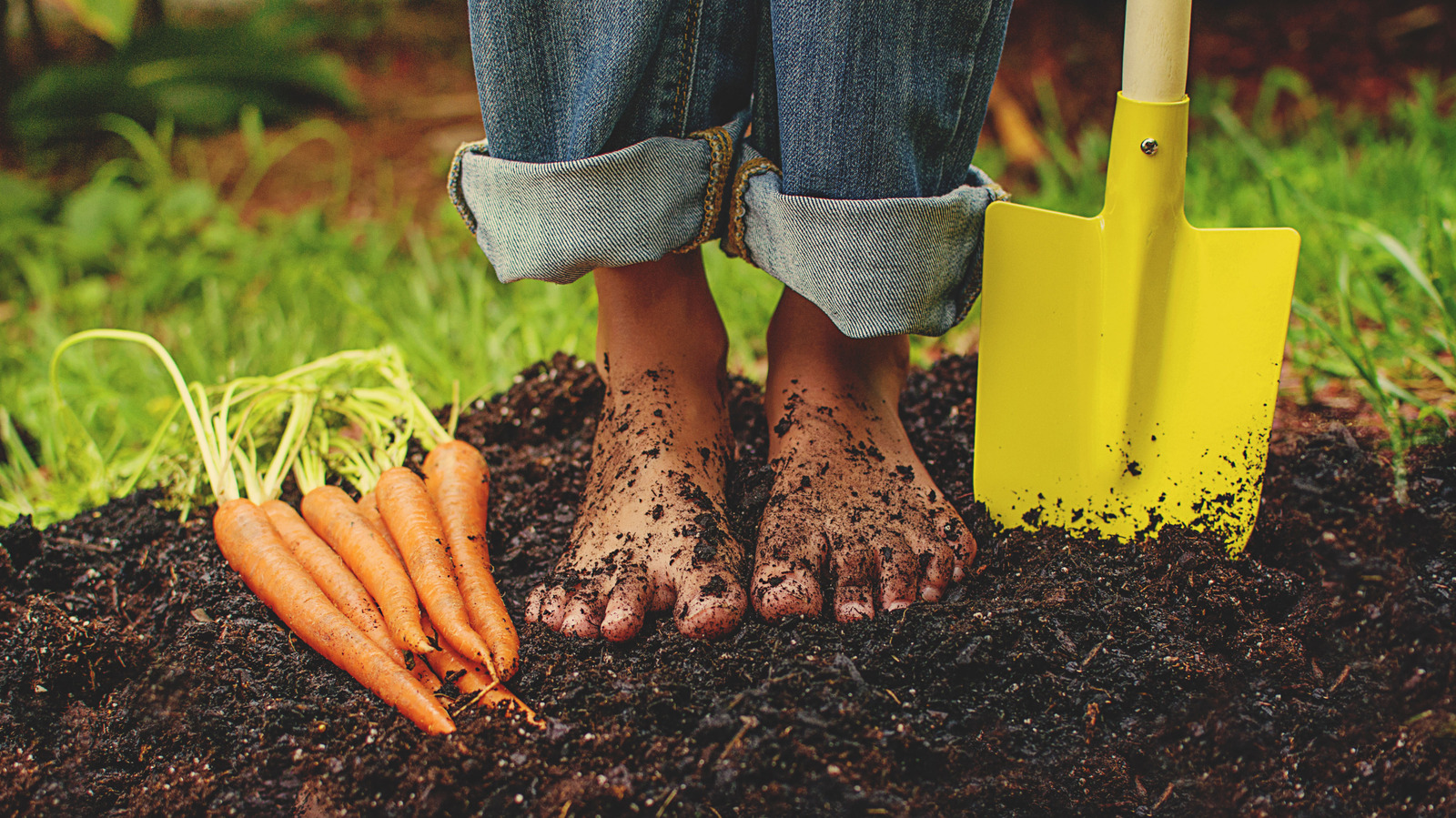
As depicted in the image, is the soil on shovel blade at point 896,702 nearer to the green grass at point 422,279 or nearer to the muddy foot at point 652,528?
the muddy foot at point 652,528

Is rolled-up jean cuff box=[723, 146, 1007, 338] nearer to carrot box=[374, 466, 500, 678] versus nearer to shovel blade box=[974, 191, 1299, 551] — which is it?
shovel blade box=[974, 191, 1299, 551]

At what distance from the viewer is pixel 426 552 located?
1.17 metres

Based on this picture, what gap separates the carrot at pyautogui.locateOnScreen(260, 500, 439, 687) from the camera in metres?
1.08

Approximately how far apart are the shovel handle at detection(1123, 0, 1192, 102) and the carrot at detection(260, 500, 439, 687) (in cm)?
105

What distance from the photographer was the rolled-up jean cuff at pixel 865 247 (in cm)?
108

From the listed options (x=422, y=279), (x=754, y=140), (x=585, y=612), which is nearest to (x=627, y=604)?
(x=585, y=612)

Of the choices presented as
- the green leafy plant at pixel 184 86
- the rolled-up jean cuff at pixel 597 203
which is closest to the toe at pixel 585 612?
the rolled-up jean cuff at pixel 597 203

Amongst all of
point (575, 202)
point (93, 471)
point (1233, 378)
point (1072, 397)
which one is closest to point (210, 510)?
point (93, 471)

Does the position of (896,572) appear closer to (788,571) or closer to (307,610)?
(788,571)

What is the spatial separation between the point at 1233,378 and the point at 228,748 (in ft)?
3.89

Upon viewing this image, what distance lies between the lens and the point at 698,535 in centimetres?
111

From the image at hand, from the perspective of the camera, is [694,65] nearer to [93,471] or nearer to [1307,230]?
[93,471]

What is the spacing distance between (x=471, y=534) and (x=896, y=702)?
0.60 m

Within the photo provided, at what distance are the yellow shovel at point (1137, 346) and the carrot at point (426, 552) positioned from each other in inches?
26.6
